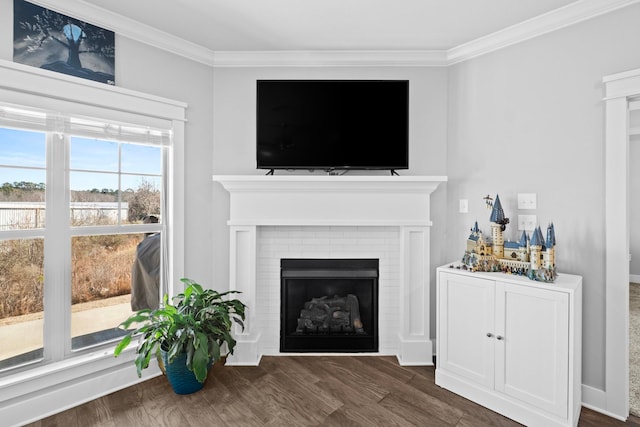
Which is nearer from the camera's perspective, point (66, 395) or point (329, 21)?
point (66, 395)

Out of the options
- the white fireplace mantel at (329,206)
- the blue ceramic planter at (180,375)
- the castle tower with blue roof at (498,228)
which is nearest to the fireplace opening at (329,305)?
the white fireplace mantel at (329,206)

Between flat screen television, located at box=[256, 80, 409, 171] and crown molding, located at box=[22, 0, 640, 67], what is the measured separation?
0.77 feet

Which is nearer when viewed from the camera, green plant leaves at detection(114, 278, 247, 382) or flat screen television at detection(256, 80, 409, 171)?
green plant leaves at detection(114, 278, 247, 382)

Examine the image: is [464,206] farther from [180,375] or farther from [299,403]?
[180,375]

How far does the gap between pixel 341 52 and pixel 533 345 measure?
2412 millimetres

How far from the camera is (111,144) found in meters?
2.24

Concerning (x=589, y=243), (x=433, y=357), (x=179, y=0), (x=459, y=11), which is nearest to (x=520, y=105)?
(x=459, y=11)

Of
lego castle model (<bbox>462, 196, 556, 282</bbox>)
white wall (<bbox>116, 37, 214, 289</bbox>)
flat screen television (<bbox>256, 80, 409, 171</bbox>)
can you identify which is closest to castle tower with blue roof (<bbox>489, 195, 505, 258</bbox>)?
lego castle model (<bbox>462, 196, 556, 282</bbox>)

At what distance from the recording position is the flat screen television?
8.31 feet

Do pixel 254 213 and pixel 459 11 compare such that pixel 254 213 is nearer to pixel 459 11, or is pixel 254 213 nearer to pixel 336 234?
pixel 336 234

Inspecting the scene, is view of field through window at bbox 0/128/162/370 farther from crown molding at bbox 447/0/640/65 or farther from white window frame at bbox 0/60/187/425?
crown molding at bbox 447/0/640/65

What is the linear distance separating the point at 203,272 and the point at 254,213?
670 mm

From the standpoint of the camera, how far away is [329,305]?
2822mm

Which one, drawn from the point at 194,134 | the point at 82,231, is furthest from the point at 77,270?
the point at 194,134
